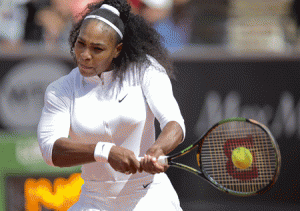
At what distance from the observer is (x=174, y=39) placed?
5.41 meters

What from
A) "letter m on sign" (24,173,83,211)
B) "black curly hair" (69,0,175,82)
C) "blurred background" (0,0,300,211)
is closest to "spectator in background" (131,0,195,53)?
"blurred background" (0,0,300,211)

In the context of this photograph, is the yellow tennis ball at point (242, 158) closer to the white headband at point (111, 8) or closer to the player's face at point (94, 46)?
the player's face at point (94, 46)

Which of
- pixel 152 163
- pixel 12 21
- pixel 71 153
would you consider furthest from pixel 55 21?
pixel 152 163

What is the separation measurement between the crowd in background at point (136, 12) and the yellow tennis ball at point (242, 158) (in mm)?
2961

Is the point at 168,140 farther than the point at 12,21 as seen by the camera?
No

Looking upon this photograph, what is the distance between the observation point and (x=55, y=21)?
→ 5551 mm

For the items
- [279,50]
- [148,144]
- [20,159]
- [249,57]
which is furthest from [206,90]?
[148,144]

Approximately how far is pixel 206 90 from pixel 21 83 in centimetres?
198

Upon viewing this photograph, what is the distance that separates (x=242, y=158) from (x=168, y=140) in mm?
437

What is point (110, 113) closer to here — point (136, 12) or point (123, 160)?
point (123, 160)

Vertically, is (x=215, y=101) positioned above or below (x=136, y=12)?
below

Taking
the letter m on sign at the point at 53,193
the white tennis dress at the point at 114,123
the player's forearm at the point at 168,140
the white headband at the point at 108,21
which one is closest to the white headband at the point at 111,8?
the white headband at the point at 108,21

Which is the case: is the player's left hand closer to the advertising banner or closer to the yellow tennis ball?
the yellow tennis ball

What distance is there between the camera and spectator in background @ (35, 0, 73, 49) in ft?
17.7
